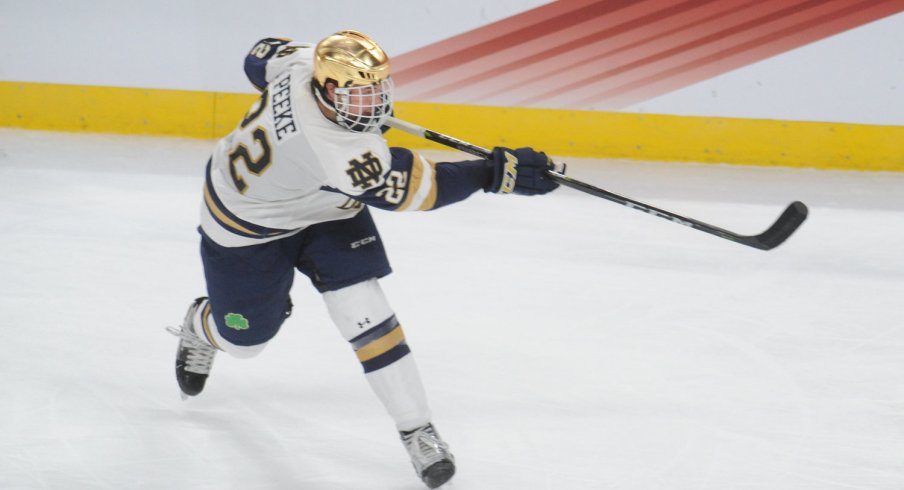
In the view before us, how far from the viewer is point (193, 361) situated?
2824 millimetres

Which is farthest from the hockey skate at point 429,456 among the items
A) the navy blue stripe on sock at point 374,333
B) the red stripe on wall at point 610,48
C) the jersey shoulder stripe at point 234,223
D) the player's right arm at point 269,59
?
the red stripe on wall at point 610,48

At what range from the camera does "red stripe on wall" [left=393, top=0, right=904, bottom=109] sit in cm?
568

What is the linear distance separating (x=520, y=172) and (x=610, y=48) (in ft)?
11.7

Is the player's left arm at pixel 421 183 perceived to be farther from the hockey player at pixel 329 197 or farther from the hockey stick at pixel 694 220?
the hockey stick at pixel 694 220

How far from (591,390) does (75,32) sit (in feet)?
13.0

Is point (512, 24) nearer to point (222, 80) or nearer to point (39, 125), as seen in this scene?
point (222, 80)

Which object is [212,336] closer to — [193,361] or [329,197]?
[193,361]

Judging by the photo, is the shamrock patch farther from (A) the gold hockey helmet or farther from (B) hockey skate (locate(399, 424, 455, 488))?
(A) the gold hockey helmet

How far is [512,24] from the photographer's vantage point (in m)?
5.72

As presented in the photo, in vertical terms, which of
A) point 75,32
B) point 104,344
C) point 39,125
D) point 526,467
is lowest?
point 526,467

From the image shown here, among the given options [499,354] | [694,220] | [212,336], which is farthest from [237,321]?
[694,220]

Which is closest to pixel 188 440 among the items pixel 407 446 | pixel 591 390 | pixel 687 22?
pixel 407 446

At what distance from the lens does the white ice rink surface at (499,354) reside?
2.58m

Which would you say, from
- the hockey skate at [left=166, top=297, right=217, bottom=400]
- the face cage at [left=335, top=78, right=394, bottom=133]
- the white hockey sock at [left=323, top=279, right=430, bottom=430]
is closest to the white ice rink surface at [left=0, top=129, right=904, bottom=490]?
the hockey skate at [left=166, top=297, right=217, bottom=400]
